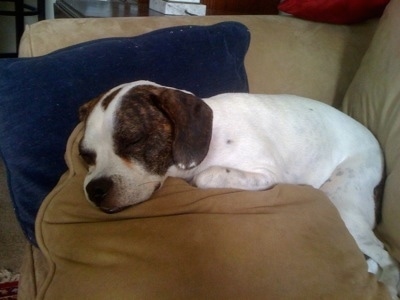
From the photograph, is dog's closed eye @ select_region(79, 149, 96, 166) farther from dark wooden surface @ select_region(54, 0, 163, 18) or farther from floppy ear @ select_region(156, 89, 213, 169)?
dark wooden surface @ select_region(54, 0, 163, 18)

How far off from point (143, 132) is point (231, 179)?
0.90 feet

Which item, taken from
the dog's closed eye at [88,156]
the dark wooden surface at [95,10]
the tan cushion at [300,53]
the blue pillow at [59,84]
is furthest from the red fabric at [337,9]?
the dog's closed eye at [88,156]

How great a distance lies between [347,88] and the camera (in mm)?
1803

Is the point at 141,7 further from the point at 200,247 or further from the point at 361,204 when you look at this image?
the point at 200,247

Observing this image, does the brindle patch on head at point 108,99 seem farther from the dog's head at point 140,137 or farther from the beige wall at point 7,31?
the beige wall at point 7,31

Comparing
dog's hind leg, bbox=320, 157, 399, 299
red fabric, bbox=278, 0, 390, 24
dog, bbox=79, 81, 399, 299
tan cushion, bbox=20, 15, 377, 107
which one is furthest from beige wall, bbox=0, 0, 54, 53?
dog's hind leg, bbox=320, 157, 399, 299

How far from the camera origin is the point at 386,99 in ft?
4.67

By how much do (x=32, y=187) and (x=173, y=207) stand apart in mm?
413

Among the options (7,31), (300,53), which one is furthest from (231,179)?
(7,31)

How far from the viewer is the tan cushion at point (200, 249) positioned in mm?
823

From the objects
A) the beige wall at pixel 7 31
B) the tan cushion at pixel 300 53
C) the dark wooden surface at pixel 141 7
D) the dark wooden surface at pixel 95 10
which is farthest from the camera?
the beige wall at pixel 7 31

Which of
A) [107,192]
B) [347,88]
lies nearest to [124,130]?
[107,192]

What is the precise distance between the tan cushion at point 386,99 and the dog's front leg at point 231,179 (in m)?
0.36

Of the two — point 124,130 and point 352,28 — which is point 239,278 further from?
point 352,28
